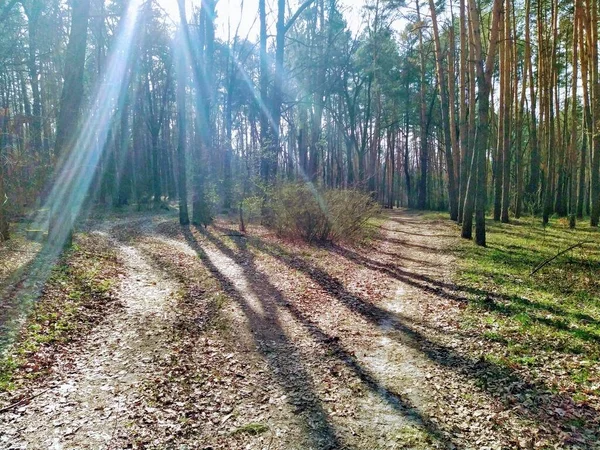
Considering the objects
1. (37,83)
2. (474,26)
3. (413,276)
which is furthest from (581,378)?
(37,83)

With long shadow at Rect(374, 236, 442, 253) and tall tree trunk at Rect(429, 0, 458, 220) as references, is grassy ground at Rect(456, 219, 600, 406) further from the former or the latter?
tall tree trunk at Rect(429, 0, 458, 220)

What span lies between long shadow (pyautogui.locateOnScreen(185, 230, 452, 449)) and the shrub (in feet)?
6.95

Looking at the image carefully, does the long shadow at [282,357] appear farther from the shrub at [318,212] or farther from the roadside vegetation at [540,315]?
the shrub at [318,212]

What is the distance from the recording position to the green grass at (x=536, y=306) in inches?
178

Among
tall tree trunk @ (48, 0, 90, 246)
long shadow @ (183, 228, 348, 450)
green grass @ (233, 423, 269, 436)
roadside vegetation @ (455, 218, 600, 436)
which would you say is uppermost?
tall tree trunk @ (48, 0, 90, 246)

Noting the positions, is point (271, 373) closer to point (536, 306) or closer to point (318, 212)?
point (536, 306)

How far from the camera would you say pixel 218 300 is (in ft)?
23.2

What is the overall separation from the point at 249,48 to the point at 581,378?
1054 inches

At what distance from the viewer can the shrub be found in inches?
493

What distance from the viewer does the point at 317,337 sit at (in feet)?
18.2

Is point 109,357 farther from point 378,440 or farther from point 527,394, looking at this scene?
point 527,394

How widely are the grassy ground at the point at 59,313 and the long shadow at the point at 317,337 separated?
239 cm

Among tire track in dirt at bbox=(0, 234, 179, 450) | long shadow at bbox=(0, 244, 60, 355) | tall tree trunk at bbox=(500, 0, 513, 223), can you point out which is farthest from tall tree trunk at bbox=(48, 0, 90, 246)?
tall tree trunk at bbox=(500, 0, 513, 223)

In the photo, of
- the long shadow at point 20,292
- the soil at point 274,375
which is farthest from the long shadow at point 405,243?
the long shadow at point 20,292
